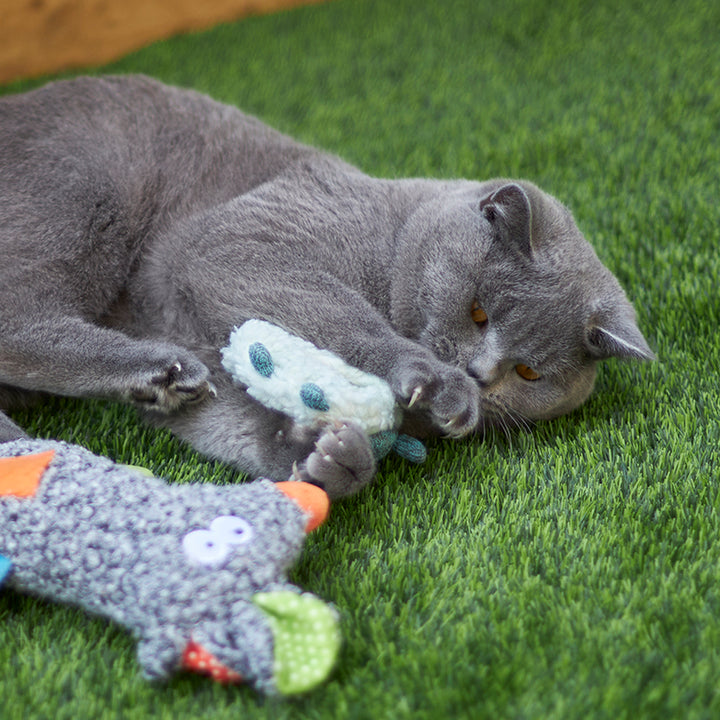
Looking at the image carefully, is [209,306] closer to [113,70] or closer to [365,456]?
[365,456]

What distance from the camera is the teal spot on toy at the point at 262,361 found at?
54.2 inches

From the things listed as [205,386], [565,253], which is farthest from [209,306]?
[565,253]

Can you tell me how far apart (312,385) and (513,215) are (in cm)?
53

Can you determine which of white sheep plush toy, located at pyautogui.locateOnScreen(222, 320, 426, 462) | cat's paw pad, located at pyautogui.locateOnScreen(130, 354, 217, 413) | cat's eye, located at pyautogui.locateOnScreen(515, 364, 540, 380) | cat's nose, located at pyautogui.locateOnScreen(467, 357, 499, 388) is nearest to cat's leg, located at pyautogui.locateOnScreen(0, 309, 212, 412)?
cat's paw pad, located at pyautogui.locateOnScreen(130, 354, 217, 413)

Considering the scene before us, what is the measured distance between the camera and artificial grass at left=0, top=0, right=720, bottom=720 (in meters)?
0.98

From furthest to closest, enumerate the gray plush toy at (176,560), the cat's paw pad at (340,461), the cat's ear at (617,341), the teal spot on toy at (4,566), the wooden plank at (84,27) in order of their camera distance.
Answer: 1. the wooden plank at (84,27)
2. the cat's ear at (617,341)
3. the cat's paw pad at (340,461)
4. the teal spot on toy at (4,566)
5. the gray plush toy at (176,560)

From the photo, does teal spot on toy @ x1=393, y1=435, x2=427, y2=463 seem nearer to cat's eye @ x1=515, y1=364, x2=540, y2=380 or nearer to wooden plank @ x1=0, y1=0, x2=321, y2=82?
cat's eye @ x1=515, y1=364, x2=540, y2=380

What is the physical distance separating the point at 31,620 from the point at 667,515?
3.31 feet

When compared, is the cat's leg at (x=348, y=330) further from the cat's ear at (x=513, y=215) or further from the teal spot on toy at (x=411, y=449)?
the cat's ear at (x=513, y=215)

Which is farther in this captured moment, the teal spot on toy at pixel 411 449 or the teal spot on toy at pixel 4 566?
the teal spot on toy at pixel 411 449

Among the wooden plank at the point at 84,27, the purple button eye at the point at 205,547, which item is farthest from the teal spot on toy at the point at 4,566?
the wooden plank at the point at 84,27

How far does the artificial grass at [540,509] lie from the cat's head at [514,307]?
0.10 metres

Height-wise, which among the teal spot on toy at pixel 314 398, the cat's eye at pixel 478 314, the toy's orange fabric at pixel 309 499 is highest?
the cat's eye at pixel 478 314

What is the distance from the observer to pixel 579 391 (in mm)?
1602
